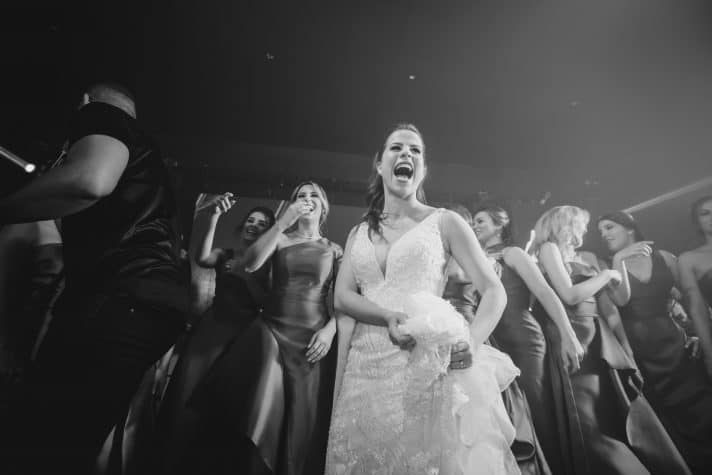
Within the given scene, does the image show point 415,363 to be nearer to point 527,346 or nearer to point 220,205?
point 527,346

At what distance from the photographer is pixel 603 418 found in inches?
115

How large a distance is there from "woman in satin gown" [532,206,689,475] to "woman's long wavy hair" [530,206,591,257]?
201 millimetres

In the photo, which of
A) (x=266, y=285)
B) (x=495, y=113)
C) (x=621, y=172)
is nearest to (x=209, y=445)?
(x=266, y=285)

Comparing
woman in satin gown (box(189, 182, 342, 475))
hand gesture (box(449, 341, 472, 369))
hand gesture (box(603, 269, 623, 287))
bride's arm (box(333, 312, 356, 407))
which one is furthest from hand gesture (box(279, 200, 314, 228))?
hand gesture (box(603, 269, 623, 287))

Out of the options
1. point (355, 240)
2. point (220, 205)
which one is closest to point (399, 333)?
point (355, 240)

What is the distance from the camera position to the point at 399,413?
1.48 metres

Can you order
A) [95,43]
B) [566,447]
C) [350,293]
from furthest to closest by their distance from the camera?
[95,43]
[566,447]
[350,293]

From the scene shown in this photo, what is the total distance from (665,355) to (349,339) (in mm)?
3522

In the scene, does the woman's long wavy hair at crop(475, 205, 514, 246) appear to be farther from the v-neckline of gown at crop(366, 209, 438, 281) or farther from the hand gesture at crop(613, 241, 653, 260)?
the v-neckline of gown at crop(366, 209, 438, 281)

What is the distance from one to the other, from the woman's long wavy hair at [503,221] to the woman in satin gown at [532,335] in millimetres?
321

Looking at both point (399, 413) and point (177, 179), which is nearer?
point (399, 413)

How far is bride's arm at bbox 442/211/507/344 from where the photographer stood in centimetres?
155

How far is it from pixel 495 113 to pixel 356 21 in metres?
2.24

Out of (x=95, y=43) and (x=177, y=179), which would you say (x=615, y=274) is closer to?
(x=177, y=179)
